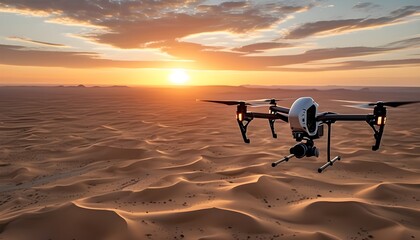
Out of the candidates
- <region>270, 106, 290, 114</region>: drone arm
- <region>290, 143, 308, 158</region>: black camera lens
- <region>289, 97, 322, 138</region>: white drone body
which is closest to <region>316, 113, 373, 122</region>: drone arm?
<region>289, 97, 322, 138</region>: white drone body

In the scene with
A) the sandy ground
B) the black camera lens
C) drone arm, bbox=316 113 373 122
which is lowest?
the sandy ground

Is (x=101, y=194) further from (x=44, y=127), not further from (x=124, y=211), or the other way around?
(x=44, y=127)

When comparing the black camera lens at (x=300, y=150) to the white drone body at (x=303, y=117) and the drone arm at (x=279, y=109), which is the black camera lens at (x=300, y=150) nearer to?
the white drone body at (x=303, y=117)

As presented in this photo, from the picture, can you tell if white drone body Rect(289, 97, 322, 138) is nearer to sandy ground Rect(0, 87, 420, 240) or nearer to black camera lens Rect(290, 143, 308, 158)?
black camera lens Rect(290, 143, 308, 158)

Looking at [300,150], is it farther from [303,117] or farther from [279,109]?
[279,109]

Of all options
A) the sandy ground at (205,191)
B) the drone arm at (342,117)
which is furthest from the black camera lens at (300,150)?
the sandy ground at (205,191)

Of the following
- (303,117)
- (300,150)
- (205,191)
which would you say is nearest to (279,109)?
(303,117)

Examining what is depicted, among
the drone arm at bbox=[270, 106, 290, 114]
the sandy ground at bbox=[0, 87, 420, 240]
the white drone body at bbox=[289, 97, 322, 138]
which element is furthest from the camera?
the sandy ground at bbox=[0, 87, 420, 240]

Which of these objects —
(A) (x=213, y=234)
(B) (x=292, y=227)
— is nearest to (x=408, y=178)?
(B) (x=292, y=227)
